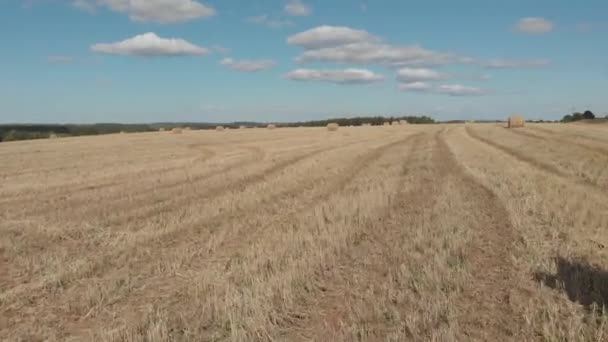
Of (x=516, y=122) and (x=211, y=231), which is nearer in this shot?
A: (x=211, y=231)

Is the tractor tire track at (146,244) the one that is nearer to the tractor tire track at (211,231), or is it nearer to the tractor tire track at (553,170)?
the tractor tire track at (211,231)

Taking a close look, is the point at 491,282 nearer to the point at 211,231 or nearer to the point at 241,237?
the point at 241,237

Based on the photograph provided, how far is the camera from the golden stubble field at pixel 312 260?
16.9ft

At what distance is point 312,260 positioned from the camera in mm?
7094

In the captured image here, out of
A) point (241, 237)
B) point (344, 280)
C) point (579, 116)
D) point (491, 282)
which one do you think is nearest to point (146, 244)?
point (241, 237)

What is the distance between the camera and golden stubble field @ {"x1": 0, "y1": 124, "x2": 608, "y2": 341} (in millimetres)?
5156

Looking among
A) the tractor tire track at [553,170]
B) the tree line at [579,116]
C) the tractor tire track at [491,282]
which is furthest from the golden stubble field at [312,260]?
the tree line at [579,116]

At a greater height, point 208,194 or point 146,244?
point 208,194

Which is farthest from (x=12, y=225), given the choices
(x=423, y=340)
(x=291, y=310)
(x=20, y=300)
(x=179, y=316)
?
(x=423, y=340)


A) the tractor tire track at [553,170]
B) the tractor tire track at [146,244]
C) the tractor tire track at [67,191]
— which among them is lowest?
the tractor tire track at [146,244]

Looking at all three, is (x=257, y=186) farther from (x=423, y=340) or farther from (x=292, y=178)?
(x=423, y=340)

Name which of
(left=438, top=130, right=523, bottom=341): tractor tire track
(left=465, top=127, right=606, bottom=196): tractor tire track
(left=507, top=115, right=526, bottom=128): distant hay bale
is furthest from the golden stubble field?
(left=507, top=115, right=526, bottom=128): distant hay bale

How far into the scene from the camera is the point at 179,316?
5.50m

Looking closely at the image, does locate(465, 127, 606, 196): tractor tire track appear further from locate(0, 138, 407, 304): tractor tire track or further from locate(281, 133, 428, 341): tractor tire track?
locate(0, 138, 407, 304): tractor tire track
